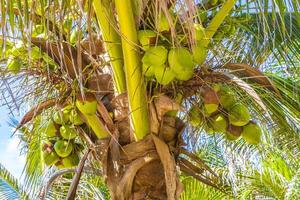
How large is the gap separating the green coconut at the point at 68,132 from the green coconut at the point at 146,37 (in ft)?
2.09

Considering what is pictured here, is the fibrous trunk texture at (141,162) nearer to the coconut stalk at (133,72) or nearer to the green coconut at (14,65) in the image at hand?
the coconut stalk at (133,72)

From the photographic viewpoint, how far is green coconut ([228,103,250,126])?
261cm

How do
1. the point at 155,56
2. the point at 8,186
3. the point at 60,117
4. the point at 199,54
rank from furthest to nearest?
1. the point at 8,186
2. the point at 60,117
3. the point at 199,54
4. the point at 155,56

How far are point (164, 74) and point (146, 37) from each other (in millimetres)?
164

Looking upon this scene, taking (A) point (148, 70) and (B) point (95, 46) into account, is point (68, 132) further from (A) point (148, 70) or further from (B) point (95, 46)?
(A) point (148, 70)

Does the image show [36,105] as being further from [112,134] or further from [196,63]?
[196,63]

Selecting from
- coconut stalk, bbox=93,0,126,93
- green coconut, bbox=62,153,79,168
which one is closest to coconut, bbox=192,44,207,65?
coconut stalk, bbox=93,0,126,93

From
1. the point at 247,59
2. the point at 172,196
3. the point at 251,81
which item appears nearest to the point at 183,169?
the point at 172,196

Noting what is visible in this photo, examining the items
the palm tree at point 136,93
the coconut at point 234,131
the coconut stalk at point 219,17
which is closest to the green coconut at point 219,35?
the palm tree at point 136,93

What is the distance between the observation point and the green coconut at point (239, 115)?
2.61 m

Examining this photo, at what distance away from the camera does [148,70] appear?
2260 millimetres

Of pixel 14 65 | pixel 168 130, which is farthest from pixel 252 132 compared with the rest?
pixel 14 65

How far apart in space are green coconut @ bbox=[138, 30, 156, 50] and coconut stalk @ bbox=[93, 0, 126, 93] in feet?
0.42

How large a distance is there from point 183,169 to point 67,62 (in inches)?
30.7
